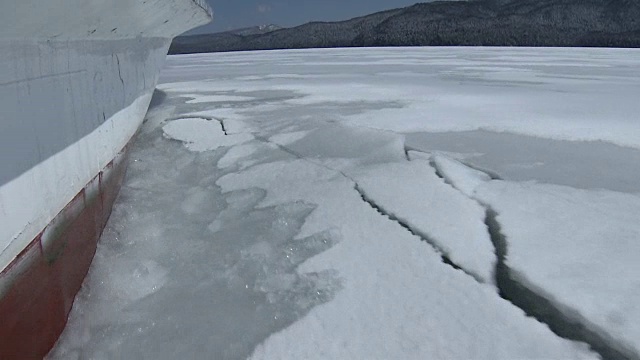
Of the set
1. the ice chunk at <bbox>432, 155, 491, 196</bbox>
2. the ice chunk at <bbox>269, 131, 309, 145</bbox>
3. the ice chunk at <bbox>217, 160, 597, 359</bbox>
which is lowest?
the ice chunk at <bbox>217, 160, 597, 359</bbox>

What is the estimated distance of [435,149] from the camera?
7.02 feet

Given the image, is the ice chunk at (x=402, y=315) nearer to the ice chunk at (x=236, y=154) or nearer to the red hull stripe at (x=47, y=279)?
the red hull stripe at (x=47, y=279)

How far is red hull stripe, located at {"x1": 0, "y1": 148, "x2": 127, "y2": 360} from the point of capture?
925 mm

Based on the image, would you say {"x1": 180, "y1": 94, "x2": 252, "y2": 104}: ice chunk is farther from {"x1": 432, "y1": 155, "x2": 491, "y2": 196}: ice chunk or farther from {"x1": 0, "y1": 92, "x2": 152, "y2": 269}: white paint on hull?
{"x1": 432, "y1": 155, "x2": 491, "y2": 196}: ice chunk

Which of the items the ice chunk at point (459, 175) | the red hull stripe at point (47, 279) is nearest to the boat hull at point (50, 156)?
the red hull stripe at point (47, 279)

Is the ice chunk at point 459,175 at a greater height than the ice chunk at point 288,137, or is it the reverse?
the ice chunk at point 288,137

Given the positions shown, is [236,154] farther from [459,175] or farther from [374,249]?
[374,249]

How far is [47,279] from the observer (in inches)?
43.3

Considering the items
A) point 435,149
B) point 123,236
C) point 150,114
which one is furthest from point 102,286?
point 150,114

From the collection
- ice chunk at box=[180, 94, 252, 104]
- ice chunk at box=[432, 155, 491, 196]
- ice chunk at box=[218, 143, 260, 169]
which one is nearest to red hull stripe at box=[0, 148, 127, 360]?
ice chunk at box=[218, 143, 260, 169]

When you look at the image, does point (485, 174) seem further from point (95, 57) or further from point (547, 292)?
point (95, 57)

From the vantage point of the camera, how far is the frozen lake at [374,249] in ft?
3.12

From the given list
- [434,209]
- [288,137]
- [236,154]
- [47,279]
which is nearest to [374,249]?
[434,209]

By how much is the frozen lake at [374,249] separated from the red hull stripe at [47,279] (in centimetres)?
4
